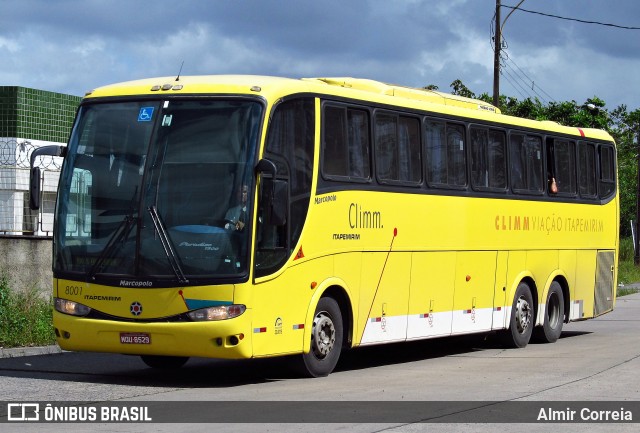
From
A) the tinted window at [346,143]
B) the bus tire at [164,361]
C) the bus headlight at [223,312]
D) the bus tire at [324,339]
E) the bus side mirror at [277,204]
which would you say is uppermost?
the tinted window at [346,143]

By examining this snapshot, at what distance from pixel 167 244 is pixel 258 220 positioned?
1.03 meters

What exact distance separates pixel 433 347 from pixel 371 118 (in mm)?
5701

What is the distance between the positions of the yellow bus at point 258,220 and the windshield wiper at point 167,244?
0.05ft

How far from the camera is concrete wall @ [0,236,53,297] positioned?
877 inches

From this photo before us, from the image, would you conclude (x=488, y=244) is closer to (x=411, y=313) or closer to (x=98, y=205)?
(x=411, y=313)

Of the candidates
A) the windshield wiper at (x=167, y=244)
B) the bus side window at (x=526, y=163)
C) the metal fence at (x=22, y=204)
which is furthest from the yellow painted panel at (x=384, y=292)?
the metal fence at (x=22, y=204)

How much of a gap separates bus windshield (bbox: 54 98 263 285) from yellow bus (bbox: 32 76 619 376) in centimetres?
2

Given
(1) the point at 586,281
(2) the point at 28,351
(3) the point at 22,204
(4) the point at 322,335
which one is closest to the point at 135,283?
(4) the point at 322,335

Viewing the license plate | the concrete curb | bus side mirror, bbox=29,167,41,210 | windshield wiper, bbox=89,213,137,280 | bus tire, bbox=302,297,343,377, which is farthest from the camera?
the concrete curb

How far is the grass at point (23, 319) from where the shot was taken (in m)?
18.8

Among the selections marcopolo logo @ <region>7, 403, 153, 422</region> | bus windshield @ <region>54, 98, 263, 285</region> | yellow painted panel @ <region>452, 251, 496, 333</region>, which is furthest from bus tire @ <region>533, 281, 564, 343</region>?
marcopolo logo @ <region>7, 403, 153, 422</region>

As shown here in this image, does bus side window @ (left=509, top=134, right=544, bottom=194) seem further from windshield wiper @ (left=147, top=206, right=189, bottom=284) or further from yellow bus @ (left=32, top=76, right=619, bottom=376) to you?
windshield wiper @ (left=147, top=206, right=189, bottom=284)

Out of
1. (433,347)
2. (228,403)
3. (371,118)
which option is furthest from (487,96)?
(228,403)

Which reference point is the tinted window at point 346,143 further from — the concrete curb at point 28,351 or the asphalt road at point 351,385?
the concrete curb at point 28,351
